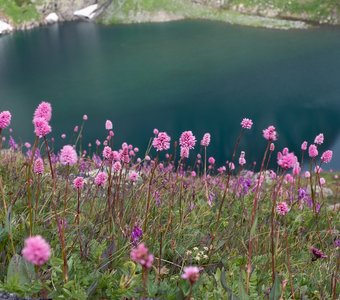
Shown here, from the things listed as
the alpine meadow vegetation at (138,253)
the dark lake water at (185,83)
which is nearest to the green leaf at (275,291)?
the alpine meadow vegetation at (138,253)

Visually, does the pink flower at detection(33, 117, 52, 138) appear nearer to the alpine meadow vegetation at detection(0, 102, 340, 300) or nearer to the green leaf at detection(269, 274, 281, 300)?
the alpine meadow vegetation at detection(0, 102, 340, 300)

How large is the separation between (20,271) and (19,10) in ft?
302

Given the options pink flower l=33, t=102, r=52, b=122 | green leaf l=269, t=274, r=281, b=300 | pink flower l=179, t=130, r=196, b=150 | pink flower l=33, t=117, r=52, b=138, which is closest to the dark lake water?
pink flower l=179, t=130, r=196, b=150

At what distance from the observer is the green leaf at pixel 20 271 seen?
2.63 meters

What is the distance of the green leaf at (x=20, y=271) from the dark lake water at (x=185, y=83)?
29.5m

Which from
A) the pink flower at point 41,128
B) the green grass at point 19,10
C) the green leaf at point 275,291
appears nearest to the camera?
the pink flower at point 41,128

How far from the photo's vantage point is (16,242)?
331cm

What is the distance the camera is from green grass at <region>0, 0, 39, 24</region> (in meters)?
84.8

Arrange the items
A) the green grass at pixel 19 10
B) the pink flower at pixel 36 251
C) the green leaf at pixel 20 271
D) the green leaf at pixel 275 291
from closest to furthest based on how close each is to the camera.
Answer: the pink flower at pixel 36 251
the green leaf at pixel 20 271
the green leaf at pixel 275 291
the green grass at pixel 19 10

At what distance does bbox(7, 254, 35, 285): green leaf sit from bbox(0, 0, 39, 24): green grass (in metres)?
88.4

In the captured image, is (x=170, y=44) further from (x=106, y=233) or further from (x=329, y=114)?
(x=106, y=233)

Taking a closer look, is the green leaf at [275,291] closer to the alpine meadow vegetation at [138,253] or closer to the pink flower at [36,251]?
the alpine meadow vegetation at [138,253]

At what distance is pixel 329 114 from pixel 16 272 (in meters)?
39.9

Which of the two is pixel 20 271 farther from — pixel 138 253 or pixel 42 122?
pixel 138 253
